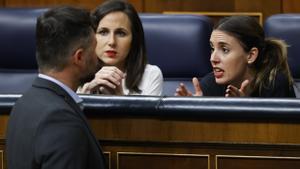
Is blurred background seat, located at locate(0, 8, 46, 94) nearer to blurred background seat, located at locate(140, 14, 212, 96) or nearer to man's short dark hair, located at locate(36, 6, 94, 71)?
blurred background seat, located at locate(140, 14, 212, 96)

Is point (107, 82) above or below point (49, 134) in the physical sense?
above

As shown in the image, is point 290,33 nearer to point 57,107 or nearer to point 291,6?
point 291,6

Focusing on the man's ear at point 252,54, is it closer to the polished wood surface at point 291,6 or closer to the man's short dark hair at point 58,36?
the man's short dark hair at point 58,36

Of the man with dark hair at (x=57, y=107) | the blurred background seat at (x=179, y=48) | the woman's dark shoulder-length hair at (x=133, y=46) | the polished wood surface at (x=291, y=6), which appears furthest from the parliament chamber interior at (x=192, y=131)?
the polished wood surface at (x=291, y=6)

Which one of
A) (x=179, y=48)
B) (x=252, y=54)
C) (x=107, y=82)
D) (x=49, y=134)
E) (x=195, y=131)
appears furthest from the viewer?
(x=179, y=48)

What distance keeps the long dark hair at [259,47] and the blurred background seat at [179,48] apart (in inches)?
20.0

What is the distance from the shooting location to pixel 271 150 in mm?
1648

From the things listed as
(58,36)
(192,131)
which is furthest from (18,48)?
(58,36)

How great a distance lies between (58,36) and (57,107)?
15 cm

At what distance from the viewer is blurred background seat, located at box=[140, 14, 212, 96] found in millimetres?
2781

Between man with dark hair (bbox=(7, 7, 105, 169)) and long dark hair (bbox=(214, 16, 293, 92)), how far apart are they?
2.78 feet

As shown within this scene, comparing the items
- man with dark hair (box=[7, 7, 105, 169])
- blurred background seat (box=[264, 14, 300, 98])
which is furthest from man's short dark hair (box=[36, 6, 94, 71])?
blurred background seat (box=[264, 14, 300, 98])

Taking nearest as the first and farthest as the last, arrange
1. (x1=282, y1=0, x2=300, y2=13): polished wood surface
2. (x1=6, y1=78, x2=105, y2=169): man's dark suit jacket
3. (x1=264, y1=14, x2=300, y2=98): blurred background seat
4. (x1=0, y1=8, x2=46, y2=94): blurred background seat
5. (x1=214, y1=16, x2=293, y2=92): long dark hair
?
(x1=6, y1=78, x2=105, y2=169): man's dark suit jacket, (x1=214, y1=16, x2=293, y2=92): long dark hair, (x1=264, y1=14, x2=300, y2=98): blurred background seat, (x1=0, y1=8, x2=46, y2=94): blurred background seat, (x1=282, y1=0, x2=300, y2=13): polished wood surface

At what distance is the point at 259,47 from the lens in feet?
7.44
